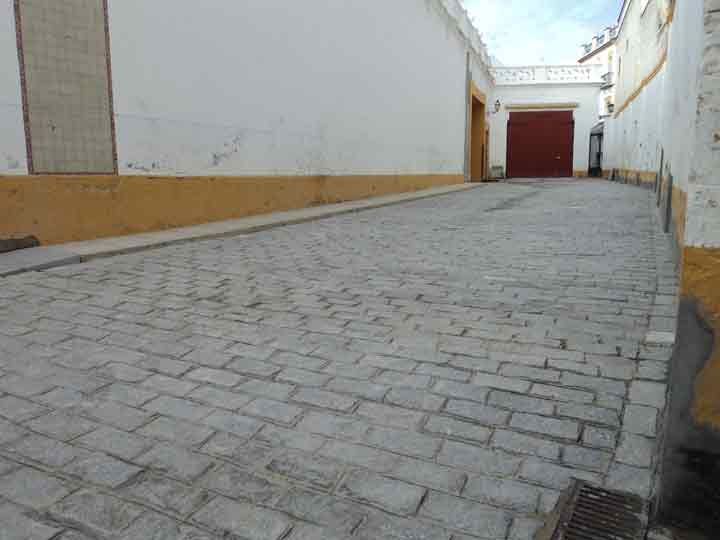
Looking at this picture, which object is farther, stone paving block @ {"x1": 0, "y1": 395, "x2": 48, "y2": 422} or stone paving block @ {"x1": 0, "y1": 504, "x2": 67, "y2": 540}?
stone paving block @ {"x1": 0, "y1": 395, "x2": 48, "y2": 422}

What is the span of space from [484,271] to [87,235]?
13.0ft

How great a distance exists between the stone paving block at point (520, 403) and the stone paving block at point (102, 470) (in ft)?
4.43

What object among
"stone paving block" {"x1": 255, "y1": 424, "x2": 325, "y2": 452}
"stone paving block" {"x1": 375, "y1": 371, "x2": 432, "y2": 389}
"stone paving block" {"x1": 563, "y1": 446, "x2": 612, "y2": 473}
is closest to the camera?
"stone paving block" {"x1": 563, "y1": 446, "x2": 612, "y2": 473}

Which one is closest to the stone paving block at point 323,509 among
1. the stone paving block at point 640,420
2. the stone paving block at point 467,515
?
the stone paving block at point 467,515

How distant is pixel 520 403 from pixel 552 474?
0.50 meters

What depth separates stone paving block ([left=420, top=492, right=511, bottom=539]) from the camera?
5.15 feet

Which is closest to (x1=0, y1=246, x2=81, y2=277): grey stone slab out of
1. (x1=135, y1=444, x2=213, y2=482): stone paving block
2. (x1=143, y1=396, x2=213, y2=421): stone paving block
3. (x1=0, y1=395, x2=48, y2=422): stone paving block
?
(x1=0, y1=395, x2=48, y2=422): stone paving block

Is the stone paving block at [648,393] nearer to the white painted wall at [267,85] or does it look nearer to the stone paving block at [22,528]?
the stone paving block at [22,528]

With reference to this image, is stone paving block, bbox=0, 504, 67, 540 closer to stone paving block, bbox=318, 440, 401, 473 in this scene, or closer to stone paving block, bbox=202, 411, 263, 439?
stone paving block, bbox=202, 411, 263, 439

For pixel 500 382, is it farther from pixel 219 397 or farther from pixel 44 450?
pixel 44 450

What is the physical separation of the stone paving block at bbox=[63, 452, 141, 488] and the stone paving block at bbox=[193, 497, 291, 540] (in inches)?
13.2

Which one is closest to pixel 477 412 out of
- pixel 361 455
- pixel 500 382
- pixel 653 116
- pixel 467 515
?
pixel 500 382

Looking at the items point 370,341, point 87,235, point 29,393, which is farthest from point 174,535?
point 87,235

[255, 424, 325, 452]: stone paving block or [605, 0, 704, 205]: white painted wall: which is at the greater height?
[605, 0, 704, 205]: white painted wall
